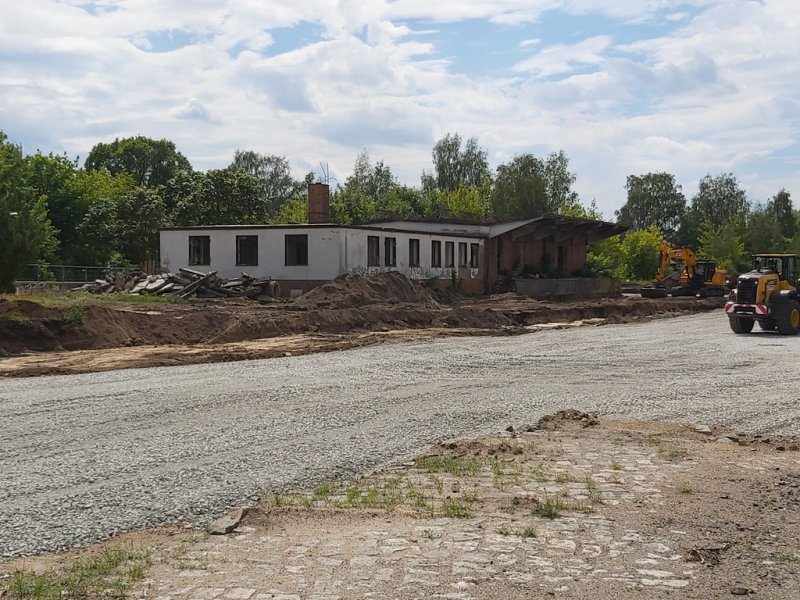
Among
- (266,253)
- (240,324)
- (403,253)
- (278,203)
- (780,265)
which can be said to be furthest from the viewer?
(278,203)

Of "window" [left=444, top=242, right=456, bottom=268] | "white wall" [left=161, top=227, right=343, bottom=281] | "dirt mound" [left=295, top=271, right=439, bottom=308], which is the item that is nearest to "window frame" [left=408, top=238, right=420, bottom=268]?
"window" [left=444, top=242, right=456, bottom=268]

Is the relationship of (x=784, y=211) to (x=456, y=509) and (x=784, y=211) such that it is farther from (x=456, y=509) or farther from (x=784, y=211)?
(x=456, y=509)

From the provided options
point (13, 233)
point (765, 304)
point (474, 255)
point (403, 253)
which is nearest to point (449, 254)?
point (474, 255)

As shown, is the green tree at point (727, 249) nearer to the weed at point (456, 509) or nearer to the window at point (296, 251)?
the window at point (296, 251)

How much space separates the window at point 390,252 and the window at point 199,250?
7637 millimetres

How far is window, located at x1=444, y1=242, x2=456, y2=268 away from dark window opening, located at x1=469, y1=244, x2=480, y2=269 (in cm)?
158

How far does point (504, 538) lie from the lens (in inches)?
267

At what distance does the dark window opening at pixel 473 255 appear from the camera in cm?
4641

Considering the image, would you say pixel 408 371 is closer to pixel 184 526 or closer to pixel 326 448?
pixel 326 448

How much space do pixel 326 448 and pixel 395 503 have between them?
2710 mm

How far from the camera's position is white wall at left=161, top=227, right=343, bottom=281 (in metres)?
36.8

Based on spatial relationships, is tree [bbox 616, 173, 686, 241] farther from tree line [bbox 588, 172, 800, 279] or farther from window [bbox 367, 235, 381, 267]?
window [bbox 367, 235, 381, 267]

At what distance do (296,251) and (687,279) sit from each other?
23.5m

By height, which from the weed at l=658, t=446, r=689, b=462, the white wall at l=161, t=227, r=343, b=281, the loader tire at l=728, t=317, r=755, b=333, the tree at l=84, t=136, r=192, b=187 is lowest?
the weed at l=658, t=446, r=689, b=462
